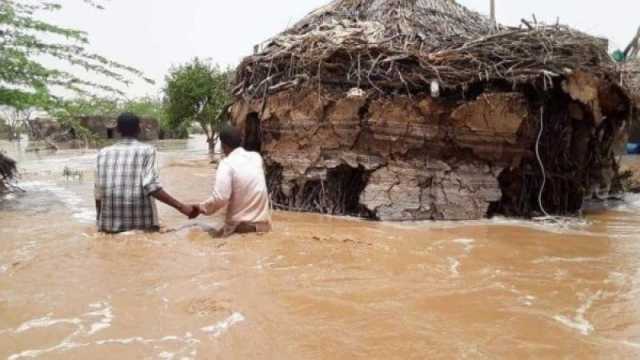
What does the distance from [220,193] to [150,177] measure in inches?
27.1

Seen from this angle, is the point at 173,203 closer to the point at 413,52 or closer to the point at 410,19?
the point at 413,52

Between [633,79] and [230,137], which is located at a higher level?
[633,79]

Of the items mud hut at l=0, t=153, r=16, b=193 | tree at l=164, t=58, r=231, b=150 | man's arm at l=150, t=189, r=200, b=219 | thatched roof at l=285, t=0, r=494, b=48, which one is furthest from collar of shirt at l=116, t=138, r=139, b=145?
tree at l=164, t=58, r=231, b=150

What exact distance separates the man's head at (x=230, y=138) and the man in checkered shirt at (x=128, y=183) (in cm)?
65

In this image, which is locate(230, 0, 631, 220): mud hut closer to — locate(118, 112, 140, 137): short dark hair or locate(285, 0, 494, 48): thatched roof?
locate(285, 0, 494, 48): thatched roof

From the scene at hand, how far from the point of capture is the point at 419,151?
7.75 m

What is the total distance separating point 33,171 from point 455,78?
13.5m

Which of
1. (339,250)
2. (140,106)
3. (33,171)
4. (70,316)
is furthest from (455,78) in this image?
(140,106)

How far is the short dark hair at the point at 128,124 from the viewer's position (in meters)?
5.73

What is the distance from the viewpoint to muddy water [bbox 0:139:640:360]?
3.21 m

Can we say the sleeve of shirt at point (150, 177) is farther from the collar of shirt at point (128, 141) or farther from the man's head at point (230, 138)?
the man's head at point (230, 138)

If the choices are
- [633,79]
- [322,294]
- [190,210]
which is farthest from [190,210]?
[633,79]

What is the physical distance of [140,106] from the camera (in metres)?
50.2

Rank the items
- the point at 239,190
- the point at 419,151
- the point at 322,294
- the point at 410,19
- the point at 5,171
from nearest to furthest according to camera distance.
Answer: the point at 322,294, the point at 239,190, the point at 419,151, the point at 410,19, the point at 5,171
